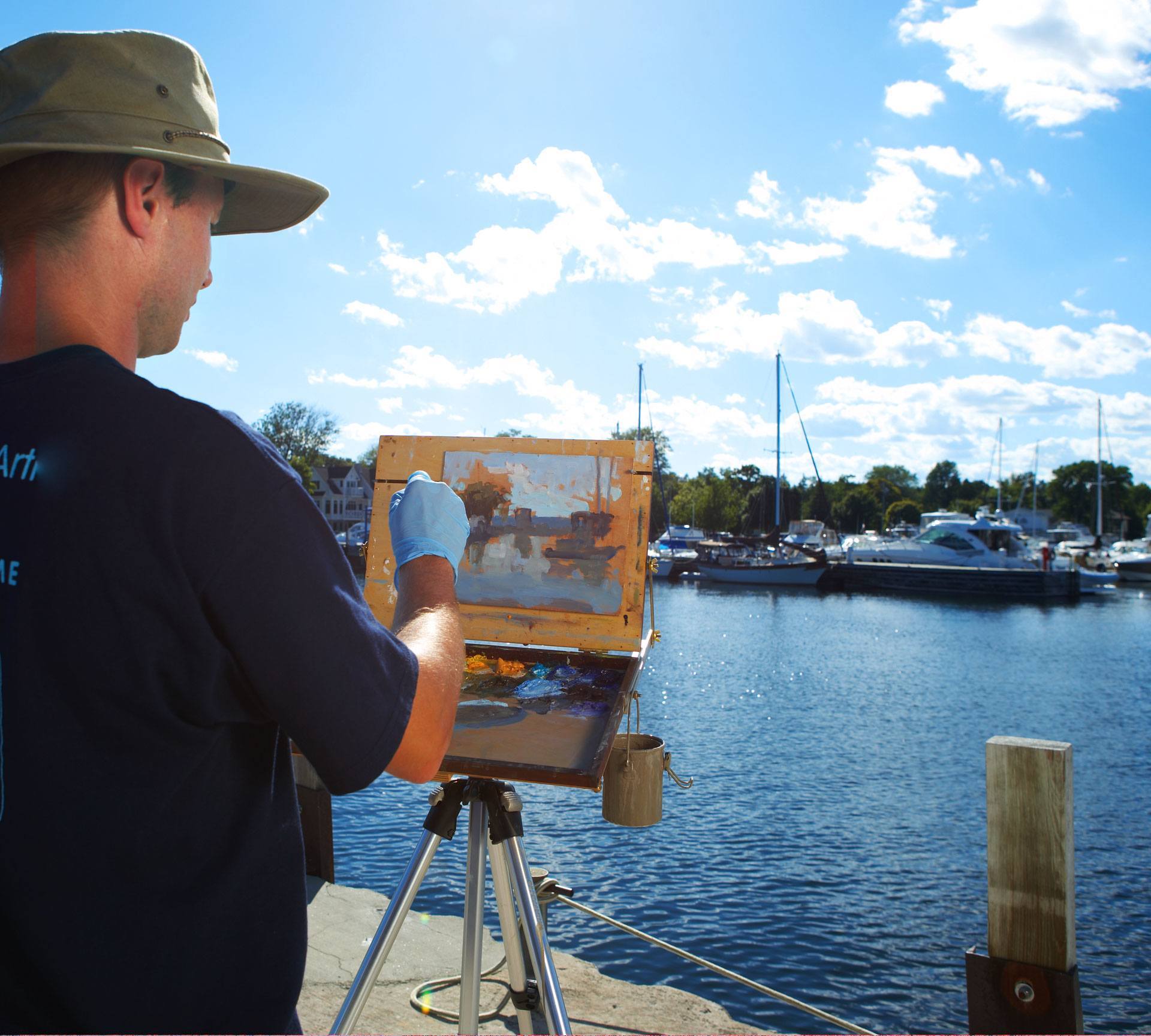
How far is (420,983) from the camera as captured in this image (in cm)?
444

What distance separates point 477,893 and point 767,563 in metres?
44.5

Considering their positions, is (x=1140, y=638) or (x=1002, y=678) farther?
(x=1140, y=638)

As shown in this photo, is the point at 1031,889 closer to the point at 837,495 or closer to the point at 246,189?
the point at 246,189

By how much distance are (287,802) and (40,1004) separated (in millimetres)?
349

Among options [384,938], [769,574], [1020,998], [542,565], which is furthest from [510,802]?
[769,574]

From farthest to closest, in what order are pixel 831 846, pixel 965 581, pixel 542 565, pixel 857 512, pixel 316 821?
1. pixel 857 512
2. pixel 965 581
3. pixel 831 846
4. pixel 316 821
5. pixel 542 565

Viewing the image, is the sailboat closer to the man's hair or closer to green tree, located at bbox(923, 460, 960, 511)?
the man's hair

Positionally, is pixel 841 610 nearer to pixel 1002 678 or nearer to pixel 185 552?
pixel 1002 678

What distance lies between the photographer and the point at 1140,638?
29047 millimetres

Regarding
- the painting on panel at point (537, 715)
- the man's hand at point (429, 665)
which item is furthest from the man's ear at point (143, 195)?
the painting on panel at point (537, 715)

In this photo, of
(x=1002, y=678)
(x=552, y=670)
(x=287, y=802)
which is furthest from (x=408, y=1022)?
(x=1002, y=678)

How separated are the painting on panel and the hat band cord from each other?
4.69 ft

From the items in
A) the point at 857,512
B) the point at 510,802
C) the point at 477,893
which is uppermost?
the point at 857,512

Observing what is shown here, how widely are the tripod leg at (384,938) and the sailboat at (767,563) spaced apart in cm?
4192
